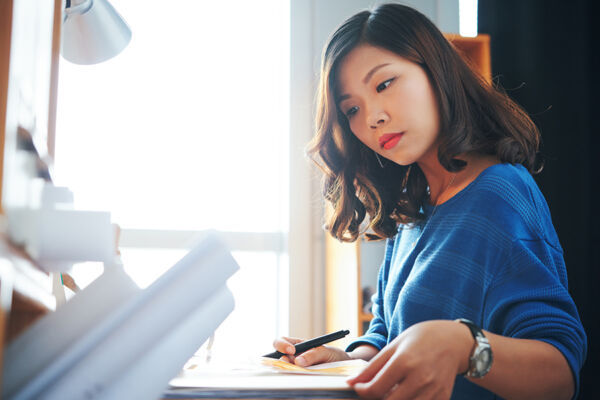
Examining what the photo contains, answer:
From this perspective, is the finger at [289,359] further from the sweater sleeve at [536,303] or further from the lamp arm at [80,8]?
the lamp arm at [80,8]

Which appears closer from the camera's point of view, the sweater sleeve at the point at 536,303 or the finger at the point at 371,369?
the finger at the point at 371,369

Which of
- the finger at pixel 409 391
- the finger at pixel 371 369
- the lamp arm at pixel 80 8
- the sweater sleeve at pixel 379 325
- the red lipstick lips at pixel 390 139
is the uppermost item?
the lamp arm at pixel 80 8

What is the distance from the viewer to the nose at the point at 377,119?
3.09 feet

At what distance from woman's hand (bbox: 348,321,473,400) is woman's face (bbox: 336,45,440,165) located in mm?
520

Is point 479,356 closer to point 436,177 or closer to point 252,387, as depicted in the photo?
point 252,387

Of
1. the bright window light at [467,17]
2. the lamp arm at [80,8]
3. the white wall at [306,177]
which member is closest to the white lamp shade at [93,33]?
the lamp arm at [80,8]

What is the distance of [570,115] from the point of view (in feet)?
7.34

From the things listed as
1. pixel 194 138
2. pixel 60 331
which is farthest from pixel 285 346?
pixel 194 138

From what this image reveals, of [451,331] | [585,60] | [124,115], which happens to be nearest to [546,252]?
[451,331]

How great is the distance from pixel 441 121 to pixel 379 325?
410 mm

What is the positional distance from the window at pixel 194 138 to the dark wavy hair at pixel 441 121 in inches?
52.2

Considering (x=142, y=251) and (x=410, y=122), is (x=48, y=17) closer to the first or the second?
(x=410, y=122)

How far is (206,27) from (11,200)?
2411 mm

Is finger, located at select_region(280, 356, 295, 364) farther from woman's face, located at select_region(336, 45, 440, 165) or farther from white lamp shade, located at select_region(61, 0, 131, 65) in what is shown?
white lamp shade, located at select_region(61, 0, 131, 65)
